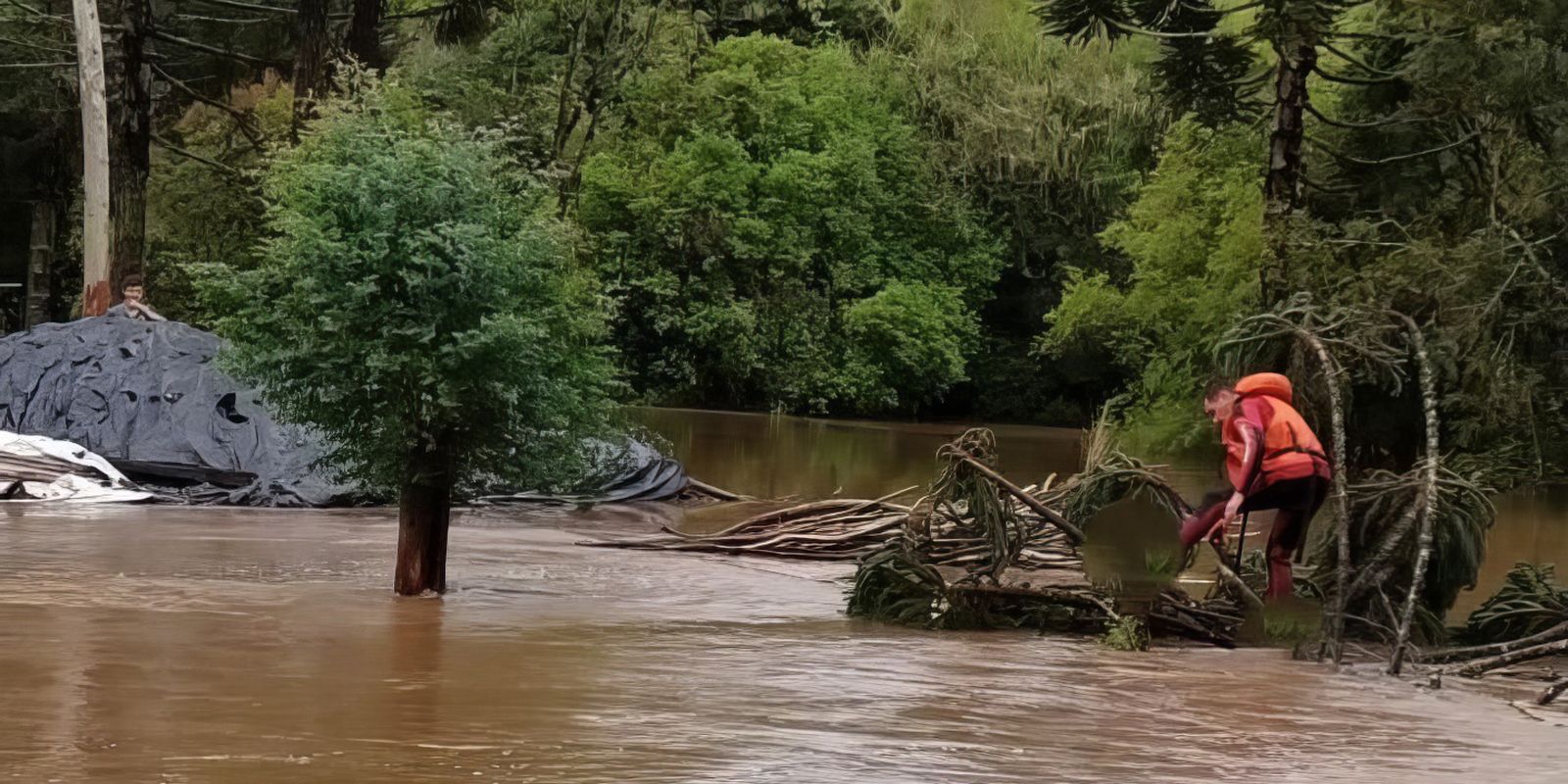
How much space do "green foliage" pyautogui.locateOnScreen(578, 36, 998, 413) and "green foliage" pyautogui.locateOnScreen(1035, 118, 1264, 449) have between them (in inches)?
456

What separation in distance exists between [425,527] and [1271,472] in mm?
6024

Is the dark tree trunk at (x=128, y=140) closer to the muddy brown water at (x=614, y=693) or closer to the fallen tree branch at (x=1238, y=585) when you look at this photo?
the muddy brown water at (x=614, y=693)

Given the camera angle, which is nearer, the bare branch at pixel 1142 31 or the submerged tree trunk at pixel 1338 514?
the submerged tree trunk at pixel 1338 514

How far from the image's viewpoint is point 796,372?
59.0m

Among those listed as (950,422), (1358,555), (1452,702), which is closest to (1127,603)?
(1358,555)

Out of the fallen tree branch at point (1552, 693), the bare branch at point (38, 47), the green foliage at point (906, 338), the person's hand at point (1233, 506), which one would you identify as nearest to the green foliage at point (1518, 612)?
the person's hand at point (1233, 506)

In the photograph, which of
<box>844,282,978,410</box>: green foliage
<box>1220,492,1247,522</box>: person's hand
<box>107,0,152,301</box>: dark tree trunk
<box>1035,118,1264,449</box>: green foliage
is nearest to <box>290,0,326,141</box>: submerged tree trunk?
<box>107,0,152,301</box>: dark tree trunk

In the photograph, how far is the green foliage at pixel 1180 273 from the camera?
36656 millimetres

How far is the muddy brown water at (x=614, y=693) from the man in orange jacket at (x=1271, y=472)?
3.13ft

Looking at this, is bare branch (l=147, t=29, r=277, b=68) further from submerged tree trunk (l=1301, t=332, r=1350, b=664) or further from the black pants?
submerged tree trunk (l=1301, t=332, r=1350, b=664)

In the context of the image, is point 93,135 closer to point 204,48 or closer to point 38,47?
point 204,48

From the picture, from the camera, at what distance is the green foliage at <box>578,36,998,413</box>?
5775 centimetres

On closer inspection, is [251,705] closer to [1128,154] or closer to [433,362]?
[433,362]

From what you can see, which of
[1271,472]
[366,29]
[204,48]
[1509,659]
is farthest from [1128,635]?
[204,48]
